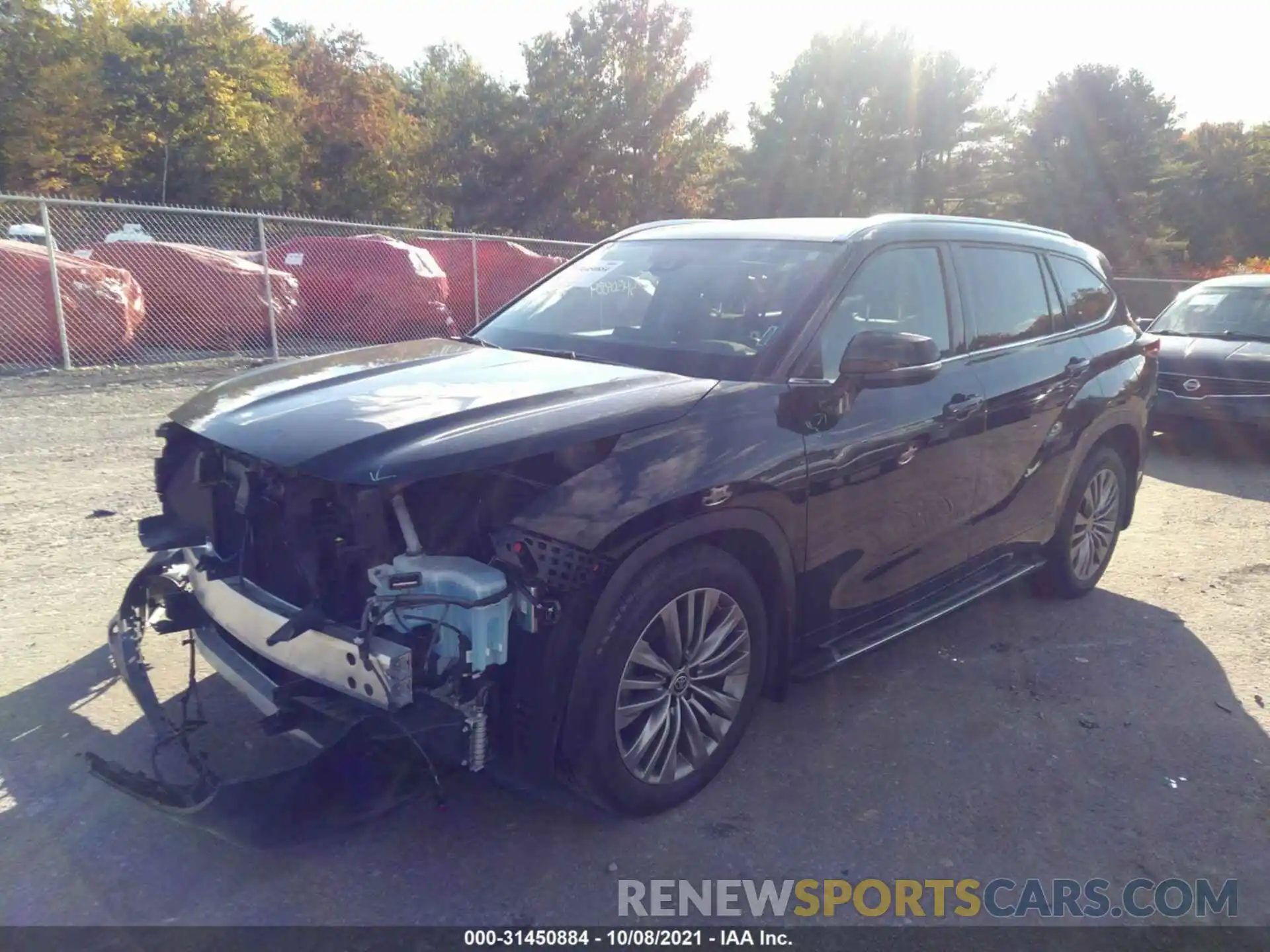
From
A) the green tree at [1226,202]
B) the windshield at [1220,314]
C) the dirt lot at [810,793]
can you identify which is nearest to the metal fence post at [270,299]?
the dirt lot at [810,793]

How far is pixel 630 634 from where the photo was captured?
2746mm

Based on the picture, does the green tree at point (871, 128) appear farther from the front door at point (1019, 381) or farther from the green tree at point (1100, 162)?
the front door at point (1019, 381)

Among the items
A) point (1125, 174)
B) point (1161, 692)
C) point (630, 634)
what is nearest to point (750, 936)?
point (630, 634)

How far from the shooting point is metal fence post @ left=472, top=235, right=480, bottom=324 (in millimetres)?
14250

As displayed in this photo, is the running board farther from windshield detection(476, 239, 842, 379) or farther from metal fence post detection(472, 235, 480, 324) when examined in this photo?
metal fence post detection(472, 235, 480, 324)

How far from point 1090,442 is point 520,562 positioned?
11.8 feet

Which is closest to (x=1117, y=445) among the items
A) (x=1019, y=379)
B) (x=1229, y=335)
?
(x=1019, y=379)

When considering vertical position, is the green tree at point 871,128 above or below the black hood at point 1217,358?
above

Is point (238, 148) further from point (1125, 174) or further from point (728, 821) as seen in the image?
point (1125, 174)

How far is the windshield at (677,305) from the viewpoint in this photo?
3506 millimetres

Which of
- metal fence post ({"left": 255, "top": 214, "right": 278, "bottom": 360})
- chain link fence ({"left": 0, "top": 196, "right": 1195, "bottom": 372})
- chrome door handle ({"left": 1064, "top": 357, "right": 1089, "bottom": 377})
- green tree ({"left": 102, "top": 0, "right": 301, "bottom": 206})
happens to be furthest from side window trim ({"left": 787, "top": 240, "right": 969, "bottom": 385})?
green tree ({"left": 102, "top": 0, "right": 301, "bottom": 206})

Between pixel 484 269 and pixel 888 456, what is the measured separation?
41.0 ft

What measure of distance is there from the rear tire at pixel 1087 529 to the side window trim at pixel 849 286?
1348 millimetres

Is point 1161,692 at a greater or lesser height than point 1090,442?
lesser
